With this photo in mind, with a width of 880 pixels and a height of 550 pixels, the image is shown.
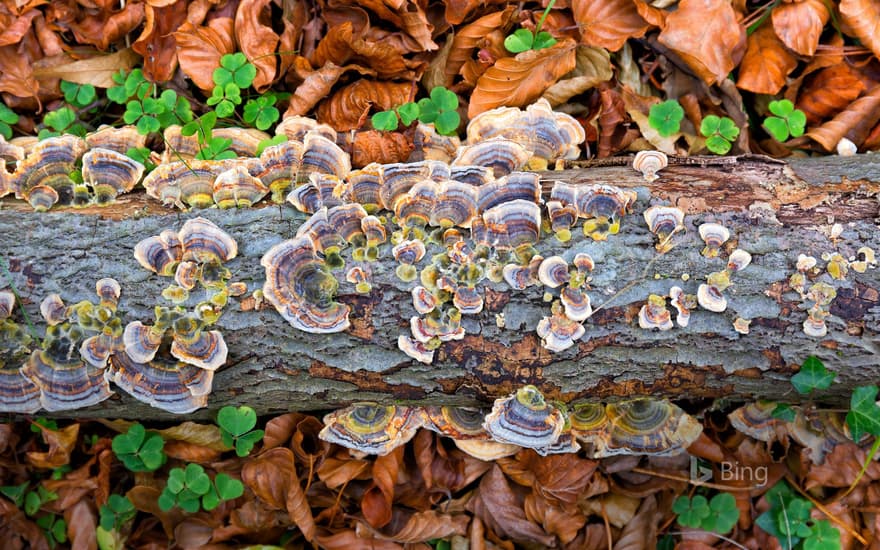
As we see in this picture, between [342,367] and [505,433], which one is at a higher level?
[342,367]

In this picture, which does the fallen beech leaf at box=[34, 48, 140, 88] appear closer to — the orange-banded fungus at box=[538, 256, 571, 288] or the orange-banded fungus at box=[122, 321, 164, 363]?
the orange-banded fungus at box=[122, 321, 164, 363]

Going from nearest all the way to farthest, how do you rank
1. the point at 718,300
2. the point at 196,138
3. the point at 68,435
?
1. the point at 718,300
2. the point at 196,138
3. the point at 68,435

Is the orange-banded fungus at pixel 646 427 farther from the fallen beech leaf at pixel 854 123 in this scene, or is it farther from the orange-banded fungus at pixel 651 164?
the fallen beech leaf at pixel 854 123

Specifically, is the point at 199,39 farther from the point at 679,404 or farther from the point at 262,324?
the point at 679,404

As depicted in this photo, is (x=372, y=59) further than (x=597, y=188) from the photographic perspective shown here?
Yes

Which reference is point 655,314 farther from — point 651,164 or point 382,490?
point 382,490

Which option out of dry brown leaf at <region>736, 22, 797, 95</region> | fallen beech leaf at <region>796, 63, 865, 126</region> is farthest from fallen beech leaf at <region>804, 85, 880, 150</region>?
dry brown leaf at <region>736, 22, 797, 95</region>

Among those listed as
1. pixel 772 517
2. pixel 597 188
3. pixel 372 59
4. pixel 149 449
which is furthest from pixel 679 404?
pixel 149 449
